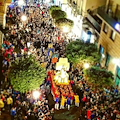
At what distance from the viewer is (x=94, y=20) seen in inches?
1069

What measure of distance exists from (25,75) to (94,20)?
43.9 feet

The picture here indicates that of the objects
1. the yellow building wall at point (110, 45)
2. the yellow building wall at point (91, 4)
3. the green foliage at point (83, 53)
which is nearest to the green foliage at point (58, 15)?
the yellow building wall at point (91, 4)

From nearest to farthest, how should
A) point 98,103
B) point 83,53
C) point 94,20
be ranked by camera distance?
point 98,103, point 83,53, point 94,20

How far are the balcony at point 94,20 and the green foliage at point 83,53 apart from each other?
227 inches

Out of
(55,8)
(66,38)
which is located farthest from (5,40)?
(55,8)

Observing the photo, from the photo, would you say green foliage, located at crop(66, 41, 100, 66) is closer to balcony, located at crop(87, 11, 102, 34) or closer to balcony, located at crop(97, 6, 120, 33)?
balcony, located at crop(97, 6, 120, 33)

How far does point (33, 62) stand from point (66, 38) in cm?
1442

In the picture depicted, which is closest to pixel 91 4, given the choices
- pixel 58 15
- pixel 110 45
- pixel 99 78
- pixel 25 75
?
pixel 58 15

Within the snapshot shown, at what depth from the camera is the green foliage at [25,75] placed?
16422mm

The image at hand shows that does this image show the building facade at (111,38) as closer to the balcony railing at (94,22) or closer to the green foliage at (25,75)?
the balcony railing at (94,22)

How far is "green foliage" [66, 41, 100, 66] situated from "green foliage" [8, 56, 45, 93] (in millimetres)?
4334

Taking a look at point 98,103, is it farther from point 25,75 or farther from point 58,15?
point 58,15

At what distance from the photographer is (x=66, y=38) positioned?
103 feet

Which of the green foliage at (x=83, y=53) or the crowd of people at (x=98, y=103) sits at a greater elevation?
the green foliage at (x=83, y=53)
